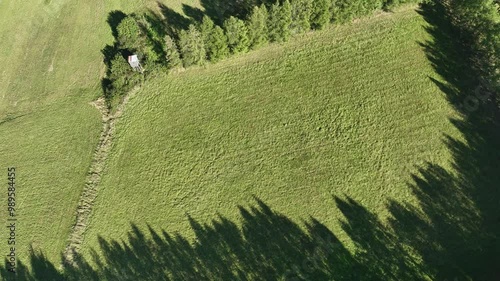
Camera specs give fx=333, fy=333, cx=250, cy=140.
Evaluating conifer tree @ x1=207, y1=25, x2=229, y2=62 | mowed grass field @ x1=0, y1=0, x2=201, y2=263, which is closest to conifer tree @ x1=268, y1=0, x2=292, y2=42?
conifer tree @ x1=207, y1=25, x2=229, y2=62

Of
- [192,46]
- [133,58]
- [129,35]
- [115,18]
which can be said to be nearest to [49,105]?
[133,58]

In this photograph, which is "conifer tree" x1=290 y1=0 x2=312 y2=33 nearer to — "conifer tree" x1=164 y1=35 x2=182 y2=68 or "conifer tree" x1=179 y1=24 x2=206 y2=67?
"conifer tree" x1=179 y1=24 x2=206 y2=67

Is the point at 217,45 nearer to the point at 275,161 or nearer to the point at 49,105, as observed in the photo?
the point at 275,161

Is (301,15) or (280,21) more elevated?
(280,21)

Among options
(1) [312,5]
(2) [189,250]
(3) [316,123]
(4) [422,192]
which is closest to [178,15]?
(1) [312,5]

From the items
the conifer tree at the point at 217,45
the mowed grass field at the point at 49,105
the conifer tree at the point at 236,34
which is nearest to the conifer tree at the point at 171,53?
the conifer tree at the point at 217,45

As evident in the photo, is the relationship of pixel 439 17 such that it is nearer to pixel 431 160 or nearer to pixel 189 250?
pixel 431 160
